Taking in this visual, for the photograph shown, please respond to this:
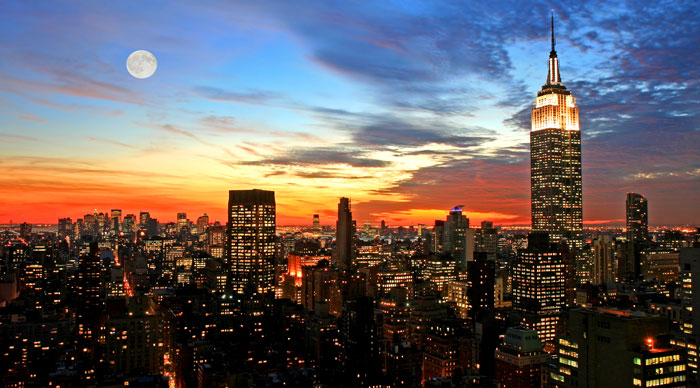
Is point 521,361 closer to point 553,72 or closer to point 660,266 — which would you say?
point 660,266

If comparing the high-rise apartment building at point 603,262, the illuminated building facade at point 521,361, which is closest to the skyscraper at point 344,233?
the high-rise apartment building at point 603,262

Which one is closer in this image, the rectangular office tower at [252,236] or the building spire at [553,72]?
the rectangular office tower at [252,236]

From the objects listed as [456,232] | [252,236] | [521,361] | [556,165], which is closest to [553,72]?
[556,165]

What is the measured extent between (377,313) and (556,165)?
98.7 m

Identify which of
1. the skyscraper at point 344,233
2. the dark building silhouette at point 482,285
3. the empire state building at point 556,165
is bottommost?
the dark building silhouette at point 482,285

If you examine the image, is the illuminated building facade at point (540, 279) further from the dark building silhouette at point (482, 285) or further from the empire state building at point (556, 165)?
the empire state building at point (556, 165)

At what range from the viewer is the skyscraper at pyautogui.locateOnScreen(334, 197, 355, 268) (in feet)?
547

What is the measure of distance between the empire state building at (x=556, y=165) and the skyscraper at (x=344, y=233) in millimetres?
52486

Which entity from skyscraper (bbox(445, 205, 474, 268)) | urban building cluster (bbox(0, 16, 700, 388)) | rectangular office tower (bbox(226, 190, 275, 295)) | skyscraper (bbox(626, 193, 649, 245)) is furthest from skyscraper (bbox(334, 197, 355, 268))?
skyscraper (bbox(626, 193, 649, 245))

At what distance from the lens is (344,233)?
170125mm

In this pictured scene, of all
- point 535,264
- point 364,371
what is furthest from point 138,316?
point 535,264

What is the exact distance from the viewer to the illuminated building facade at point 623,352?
34094mm

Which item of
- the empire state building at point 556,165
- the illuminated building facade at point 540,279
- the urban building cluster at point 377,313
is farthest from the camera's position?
the empire state building at point 556,165

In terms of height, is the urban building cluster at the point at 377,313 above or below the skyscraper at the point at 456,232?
below
